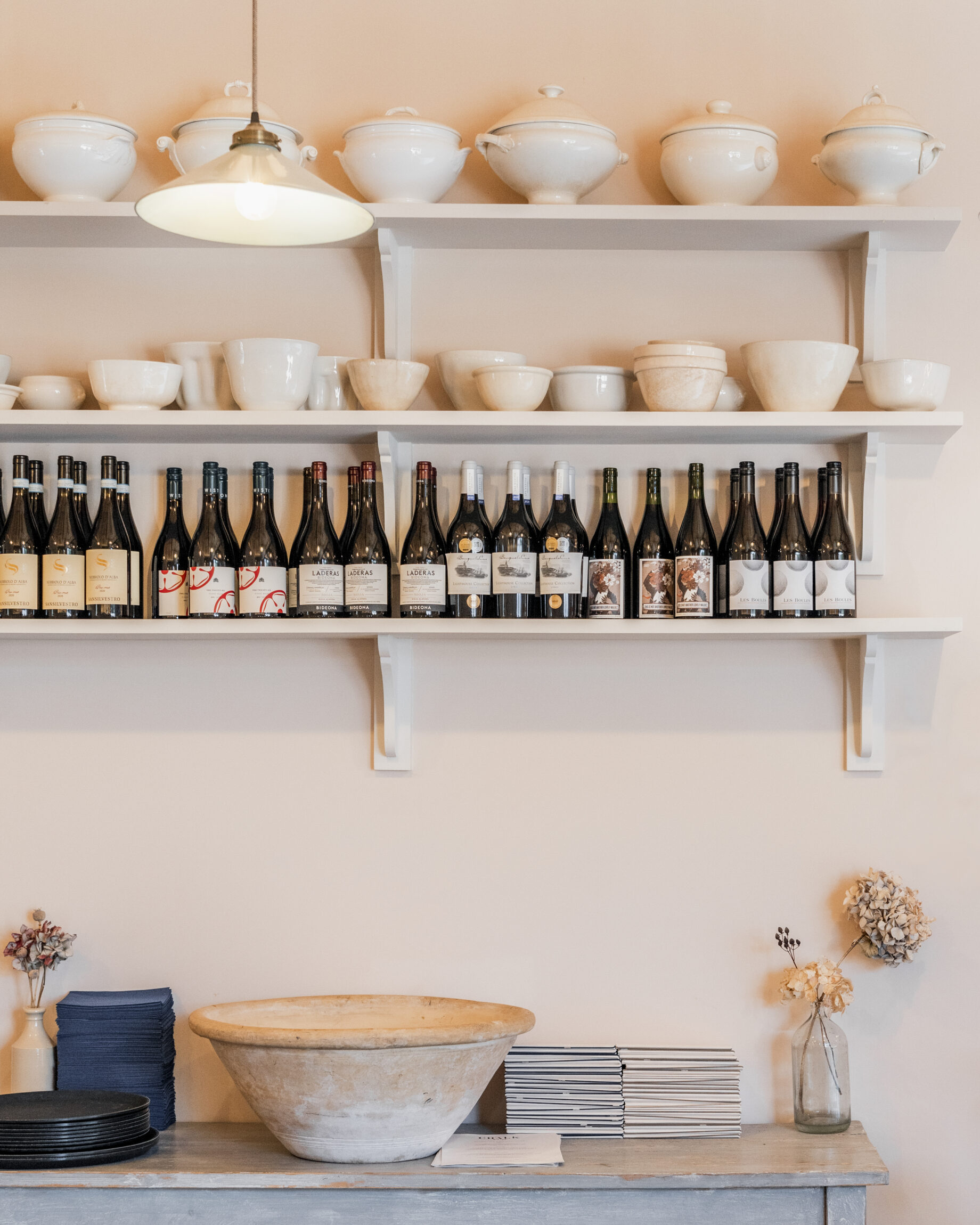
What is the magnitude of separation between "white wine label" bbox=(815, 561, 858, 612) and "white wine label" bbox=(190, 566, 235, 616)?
92 cm

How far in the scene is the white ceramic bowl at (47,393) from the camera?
1985mm

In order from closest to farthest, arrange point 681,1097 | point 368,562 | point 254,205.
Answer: point 254,205 < point 681,1097 < point 368,562

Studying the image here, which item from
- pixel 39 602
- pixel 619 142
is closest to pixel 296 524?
pixel 39 602

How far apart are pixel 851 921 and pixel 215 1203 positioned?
107 cm

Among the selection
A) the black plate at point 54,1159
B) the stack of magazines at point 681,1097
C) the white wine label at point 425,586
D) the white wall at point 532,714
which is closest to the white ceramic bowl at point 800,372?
the white wall at point 532,714

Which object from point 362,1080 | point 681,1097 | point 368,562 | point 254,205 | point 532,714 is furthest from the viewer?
point 532,714

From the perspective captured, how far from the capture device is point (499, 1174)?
1698 millimetres

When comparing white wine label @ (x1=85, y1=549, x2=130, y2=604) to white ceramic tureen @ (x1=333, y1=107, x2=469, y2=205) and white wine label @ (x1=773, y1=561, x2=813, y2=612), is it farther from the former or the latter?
white wine label @ (x1=773, y1=561, x2=813, y2=612)

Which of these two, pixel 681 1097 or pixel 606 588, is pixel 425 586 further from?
pixel 681 1097

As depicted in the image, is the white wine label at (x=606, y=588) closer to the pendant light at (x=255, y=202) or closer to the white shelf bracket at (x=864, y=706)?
the white shelf bracket at (x=864, y=706)

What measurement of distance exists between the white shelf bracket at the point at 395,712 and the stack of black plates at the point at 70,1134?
646 millimetres

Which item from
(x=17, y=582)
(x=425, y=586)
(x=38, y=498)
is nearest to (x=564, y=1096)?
(x=425, y=586)

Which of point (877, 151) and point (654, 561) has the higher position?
point (877, 151)

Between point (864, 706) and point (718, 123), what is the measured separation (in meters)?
0.97
